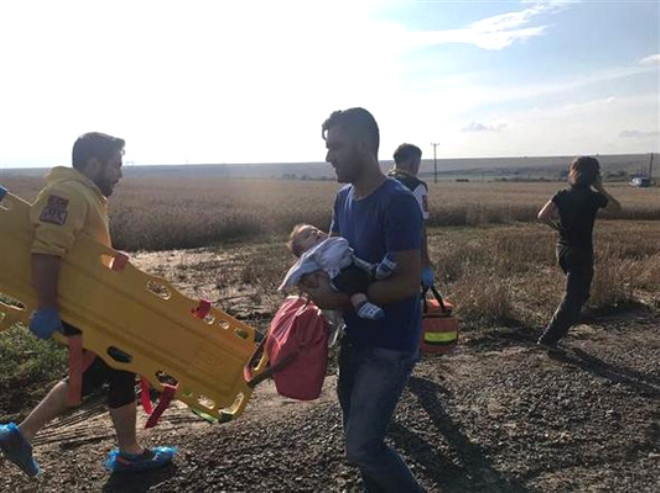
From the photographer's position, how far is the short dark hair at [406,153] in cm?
542

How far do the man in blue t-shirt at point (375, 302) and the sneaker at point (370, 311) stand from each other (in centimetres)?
5

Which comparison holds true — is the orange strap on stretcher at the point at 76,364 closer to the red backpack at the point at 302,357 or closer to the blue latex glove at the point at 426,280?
the red backpack at the point at 302,357

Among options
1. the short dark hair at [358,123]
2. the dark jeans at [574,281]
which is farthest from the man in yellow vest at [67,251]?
the dark jeans at [574,281]

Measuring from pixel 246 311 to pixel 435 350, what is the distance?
12.0 feet

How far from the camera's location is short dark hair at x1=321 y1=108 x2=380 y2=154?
9.10 ft

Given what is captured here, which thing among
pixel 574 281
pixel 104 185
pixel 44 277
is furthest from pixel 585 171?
pixel 44 277

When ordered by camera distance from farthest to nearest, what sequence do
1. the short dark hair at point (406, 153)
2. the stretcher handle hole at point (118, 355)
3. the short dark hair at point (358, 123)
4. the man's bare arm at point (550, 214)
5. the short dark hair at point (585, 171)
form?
1. the man's bare arm at point (550, 214)
2. the short dark hair at point (585, 171)
3. the short dark hair at point (406, 153)
4. the stretcher handle hole at point (118, 355)
5. the short dark hair at point (358, 123)

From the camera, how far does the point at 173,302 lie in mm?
3244

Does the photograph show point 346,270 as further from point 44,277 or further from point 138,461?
point 138,461

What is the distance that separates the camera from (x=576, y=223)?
6137 mm

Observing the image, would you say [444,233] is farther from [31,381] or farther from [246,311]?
[31,381]

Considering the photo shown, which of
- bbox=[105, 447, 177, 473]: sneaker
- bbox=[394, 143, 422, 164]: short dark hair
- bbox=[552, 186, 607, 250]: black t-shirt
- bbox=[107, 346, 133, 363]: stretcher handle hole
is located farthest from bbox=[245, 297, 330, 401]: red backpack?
bbox=[552, 186, 607, 250]: black t-shirt

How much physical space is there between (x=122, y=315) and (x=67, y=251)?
43 cm

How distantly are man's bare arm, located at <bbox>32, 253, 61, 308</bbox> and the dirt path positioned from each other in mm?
1345
